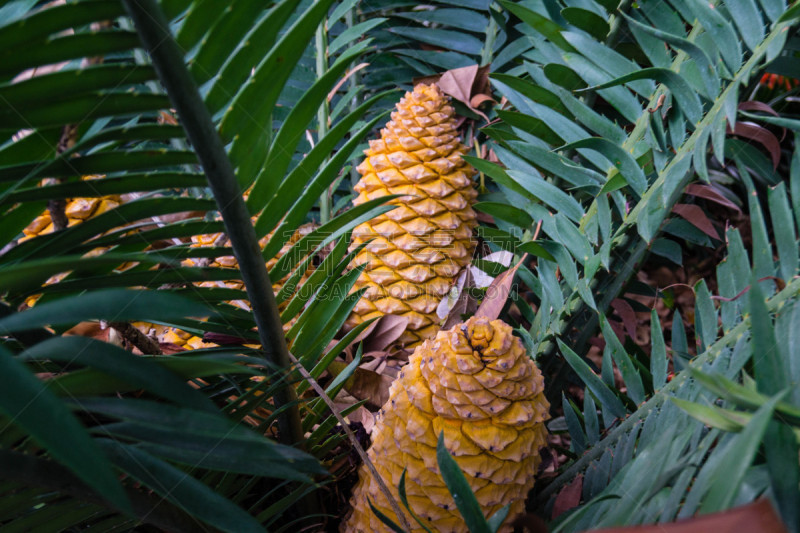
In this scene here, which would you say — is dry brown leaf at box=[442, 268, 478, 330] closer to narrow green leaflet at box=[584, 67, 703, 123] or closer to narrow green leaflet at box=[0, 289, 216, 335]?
narrow green leaflet at box=[584, 67, 703, 123]

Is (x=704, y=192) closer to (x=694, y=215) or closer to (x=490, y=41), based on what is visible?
(x=694, y=215)

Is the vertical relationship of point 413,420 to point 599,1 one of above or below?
below

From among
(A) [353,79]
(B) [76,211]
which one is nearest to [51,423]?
(B) [76,211]

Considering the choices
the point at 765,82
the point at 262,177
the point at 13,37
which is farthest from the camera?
the point at 765,82

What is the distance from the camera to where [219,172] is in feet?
0.87

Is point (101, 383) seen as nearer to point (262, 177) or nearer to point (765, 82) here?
point (262, 177)

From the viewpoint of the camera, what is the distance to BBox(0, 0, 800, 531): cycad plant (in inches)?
7.9

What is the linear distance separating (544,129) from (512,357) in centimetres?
26

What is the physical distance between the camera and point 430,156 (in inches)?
21.9

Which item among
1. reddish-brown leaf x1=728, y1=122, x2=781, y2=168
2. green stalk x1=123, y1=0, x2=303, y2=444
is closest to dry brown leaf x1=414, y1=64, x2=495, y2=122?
reddish-brown leaf x1=728, y1=122, x2=781, y2=168

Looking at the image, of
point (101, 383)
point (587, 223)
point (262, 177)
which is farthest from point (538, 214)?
point (101, 383)

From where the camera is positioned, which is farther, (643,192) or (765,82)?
(765,82)

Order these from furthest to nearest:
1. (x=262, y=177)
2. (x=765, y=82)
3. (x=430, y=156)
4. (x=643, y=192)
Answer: (x=765, y=82)
(x=430, y=156)
(x=643, y=192)
(x=262, y=177)

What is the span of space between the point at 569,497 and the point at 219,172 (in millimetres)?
307
